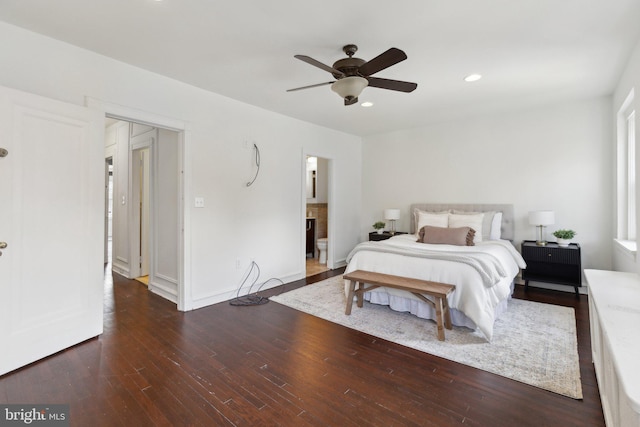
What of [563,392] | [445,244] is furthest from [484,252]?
[563,392]

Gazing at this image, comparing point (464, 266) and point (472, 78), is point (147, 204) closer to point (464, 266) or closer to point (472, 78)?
point (464, 266)

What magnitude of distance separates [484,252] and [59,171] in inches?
161

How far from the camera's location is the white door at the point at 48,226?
7.12 feet

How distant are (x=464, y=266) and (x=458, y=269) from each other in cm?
6

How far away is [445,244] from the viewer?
4.04 meters

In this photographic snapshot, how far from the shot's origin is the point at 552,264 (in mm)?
4051

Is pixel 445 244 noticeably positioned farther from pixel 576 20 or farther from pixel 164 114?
pixel 164 114

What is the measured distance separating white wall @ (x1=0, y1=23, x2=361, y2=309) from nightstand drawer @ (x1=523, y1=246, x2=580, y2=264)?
298 centimetres

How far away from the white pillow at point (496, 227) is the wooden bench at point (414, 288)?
1980mm

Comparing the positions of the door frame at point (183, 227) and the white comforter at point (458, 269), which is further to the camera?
the door frame at point (183, 227)

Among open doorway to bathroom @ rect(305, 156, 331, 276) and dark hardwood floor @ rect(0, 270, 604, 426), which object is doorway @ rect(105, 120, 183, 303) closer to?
dark hardwood floor @ rect(0, 270, 604, 426)

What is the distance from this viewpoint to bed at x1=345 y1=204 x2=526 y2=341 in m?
2.79

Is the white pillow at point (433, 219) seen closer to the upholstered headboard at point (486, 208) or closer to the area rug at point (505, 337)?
the upholstered headboard at point (486, 208)

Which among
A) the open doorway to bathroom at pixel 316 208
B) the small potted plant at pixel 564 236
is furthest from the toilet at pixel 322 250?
the small potted plant at pixel 564 236
